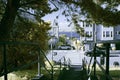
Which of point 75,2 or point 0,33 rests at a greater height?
point 75,2

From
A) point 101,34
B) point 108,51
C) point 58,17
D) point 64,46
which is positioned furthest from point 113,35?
point 108,51

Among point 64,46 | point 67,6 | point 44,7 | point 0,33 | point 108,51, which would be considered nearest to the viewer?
point 108,51

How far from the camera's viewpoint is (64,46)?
265 ft

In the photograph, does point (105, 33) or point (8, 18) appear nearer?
point (8, 18)

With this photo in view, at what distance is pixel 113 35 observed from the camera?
7156 cm

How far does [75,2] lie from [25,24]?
3.54m

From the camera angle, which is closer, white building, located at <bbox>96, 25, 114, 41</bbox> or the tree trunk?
the tree trunk

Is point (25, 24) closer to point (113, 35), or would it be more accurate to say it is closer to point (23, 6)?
point (23, 6)

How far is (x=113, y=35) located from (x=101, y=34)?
9.61 ft

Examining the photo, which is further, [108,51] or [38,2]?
[38,2]

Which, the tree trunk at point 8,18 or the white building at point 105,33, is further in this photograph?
the white building at point 105,33

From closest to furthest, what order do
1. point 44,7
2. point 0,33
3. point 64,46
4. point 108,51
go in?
point 108,51 < point 0,33 < point 44,7 < point 64,46

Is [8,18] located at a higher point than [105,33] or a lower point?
lower

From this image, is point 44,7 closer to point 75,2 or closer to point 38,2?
point 38,2
